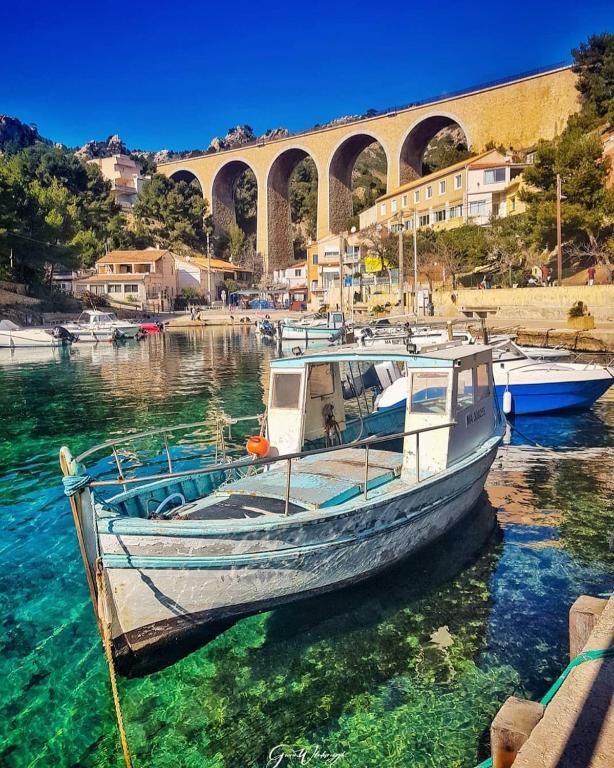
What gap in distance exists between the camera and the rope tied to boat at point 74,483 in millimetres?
5172

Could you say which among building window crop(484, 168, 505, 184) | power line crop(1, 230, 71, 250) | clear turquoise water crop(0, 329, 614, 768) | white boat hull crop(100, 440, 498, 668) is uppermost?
building window crop(484, 168, 505, 184)

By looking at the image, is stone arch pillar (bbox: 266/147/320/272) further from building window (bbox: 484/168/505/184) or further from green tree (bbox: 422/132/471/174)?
building window (bbox: 484/168/505/184)

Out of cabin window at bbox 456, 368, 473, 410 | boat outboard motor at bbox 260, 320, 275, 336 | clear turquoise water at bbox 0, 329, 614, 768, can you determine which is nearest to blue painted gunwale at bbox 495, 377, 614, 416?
clear turquoise water at bbox 0, 329, 614, 768

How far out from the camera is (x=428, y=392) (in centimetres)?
Answer: 789

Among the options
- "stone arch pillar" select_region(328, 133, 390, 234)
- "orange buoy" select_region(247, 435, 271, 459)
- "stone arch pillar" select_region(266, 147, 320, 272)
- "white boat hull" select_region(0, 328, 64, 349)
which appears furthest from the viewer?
"stone arch pillar" select_region(266, 147, 320, 272)

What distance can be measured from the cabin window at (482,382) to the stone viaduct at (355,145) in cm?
5869

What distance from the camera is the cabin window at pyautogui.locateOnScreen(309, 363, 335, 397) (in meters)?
8.79

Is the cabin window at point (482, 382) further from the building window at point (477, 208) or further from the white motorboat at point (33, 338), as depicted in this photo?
the building window at point (477, 208)

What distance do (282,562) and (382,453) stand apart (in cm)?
304

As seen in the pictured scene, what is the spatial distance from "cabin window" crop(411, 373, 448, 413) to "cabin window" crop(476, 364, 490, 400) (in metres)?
1.18

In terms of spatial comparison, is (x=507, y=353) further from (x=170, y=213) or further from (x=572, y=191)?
(x=170, y=213)

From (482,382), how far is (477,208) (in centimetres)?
4601

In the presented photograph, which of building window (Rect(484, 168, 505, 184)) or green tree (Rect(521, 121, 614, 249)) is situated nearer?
green tree (Rect(521, 121, 614, 249))

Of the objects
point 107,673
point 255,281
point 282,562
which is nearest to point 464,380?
point 282,562
